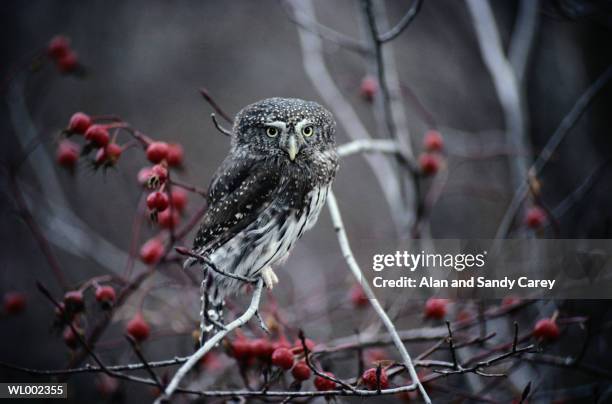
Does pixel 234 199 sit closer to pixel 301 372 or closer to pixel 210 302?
pixel 210 302

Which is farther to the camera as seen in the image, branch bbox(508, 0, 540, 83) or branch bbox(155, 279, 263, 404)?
branch bbox(508, 0, 540, 83)

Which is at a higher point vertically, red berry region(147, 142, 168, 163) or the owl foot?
red berry region(147, 142, 168, 163)

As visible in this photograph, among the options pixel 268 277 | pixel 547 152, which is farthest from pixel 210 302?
pixel 547 152

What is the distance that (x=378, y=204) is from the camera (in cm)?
332

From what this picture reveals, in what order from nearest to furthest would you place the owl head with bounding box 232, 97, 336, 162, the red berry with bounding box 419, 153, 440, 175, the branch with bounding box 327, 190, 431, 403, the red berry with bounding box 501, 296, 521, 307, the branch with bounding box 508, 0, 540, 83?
1. the branch with bounding box 327, 190, 431, 403
2. the owl head with bounding box 232, 97, 336, 162
3. the red berry with bounding box 501, 296, 521, 307
4. the red berry with bounding box 419, 153, 440, 175
5. the branch with bounding box 508, 0, 540, 83

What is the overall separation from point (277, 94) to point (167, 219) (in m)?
1.61

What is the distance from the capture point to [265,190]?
1676mm

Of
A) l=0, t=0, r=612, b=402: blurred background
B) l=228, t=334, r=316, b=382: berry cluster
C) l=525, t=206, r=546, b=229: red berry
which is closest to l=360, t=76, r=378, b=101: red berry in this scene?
l=0, t=0, r=612, b=402: blurred background

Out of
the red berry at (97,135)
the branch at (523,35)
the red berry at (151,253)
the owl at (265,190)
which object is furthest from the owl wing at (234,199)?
the branch at (523,35)

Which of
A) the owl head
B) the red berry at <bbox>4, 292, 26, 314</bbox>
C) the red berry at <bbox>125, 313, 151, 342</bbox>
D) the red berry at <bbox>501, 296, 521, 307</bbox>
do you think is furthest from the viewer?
the red berry at <bbox>4, 292, 26, 314</bbox>

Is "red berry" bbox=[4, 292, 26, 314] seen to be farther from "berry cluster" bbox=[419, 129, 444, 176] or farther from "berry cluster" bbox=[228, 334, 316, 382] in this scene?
"berry cluster" bbox=[419, 129, 444, 176]

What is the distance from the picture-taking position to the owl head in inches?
58.9

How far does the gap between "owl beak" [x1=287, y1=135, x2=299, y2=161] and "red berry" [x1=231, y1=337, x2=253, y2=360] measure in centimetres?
53

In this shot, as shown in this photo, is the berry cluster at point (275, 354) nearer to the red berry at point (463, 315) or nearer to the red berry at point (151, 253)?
the red berry at point (151, 253)
